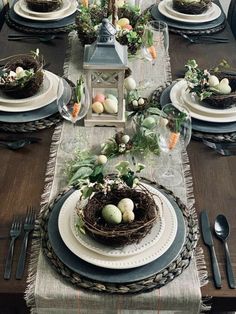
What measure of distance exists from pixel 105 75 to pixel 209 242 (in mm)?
523

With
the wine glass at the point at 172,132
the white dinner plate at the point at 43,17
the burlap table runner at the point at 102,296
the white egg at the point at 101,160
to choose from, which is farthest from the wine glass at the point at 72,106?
the white dinner plate at the point at 43,17

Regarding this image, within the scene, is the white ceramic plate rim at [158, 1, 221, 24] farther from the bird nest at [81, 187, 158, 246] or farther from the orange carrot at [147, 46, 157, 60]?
the bird nest at [81, 187, 158, 246]

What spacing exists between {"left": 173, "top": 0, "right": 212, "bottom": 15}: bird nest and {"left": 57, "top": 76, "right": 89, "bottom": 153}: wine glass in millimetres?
728

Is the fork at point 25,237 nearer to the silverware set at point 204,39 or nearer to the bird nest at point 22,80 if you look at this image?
the bird nest at point 22,80

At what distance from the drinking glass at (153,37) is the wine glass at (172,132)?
46cm

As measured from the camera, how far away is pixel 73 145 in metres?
1.27

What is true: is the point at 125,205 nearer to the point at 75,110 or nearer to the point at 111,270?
the point at 111,270

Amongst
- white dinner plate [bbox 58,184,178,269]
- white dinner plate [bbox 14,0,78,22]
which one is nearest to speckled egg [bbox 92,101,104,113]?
white dinner plate [bbox 58,184,178,269]

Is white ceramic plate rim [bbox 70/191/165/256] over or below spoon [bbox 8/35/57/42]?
over

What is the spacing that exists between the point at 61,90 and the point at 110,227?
1.80 feet

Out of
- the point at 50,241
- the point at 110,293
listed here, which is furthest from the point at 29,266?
the point at 110,293

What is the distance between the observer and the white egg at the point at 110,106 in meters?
1.33

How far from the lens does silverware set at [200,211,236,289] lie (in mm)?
925

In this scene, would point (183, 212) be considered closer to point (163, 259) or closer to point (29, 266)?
point (163, 259)
